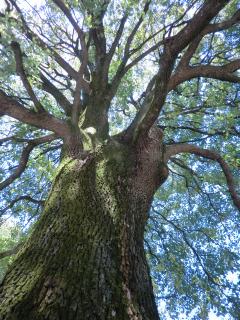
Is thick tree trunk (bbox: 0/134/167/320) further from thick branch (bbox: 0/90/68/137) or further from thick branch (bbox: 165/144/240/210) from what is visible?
thick branch (bbox: 165/144/240/210)

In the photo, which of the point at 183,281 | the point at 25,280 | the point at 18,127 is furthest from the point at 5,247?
the point at 25,280

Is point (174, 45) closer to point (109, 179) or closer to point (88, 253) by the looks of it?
point (109, 179)

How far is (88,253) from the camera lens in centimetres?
258

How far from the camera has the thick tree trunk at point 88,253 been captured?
2.10 m

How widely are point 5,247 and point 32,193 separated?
106 inches

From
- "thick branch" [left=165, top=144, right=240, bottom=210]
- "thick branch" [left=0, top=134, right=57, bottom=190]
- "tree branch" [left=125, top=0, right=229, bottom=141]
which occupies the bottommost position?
"thick branch" [left=0, top=134, right=57, bottom=190]

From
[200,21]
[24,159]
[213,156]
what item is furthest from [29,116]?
[213,156]

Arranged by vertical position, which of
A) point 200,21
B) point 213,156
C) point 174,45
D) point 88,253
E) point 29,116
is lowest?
point 88,253

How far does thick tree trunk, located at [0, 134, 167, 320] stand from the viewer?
82.6 inches

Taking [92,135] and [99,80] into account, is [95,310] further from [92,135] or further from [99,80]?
[99,80]

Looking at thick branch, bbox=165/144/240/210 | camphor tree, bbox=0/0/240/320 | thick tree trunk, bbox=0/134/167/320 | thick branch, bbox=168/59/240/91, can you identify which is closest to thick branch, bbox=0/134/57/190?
camphor tree, bbox=0/0/240/320

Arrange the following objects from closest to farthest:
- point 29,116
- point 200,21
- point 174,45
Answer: point 200,21, point 174,45, point 29,116

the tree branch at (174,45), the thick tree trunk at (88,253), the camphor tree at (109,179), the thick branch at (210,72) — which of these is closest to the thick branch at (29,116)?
the camphor tree at (109,179)

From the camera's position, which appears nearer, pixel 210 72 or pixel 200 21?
pixel 200 21
